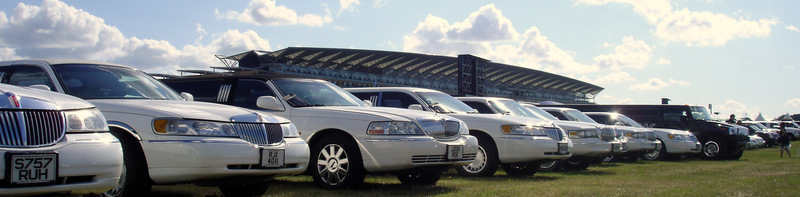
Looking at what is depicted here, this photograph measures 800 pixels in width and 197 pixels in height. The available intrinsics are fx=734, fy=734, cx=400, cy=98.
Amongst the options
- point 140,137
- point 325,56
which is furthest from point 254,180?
point 325,56

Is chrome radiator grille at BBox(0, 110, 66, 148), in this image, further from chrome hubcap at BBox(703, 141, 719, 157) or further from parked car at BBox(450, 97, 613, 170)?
chrome hubcap at BBox(703, 141, 719, 157)

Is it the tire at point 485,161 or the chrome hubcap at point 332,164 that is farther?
the tire at point 485,161

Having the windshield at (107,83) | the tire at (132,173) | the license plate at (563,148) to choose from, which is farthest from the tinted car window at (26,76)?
the license plate at (563,148)

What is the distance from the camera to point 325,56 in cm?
6275

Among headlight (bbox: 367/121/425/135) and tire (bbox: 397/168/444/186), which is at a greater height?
headlight (bbox: 367/121/425/135)

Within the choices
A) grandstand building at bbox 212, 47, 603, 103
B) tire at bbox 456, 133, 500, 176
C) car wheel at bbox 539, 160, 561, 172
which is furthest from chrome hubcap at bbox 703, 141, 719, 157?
grandstand building at bbox 212, 47, 603, 103

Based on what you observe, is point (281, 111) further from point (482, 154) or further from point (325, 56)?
point (325, 56)

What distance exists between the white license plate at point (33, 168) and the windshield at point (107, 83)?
2397 mm

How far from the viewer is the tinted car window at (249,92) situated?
8312 millimetres

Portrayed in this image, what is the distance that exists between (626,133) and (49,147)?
46.5 feet

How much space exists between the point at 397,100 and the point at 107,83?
16.1 ft

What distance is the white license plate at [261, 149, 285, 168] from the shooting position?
5.88m

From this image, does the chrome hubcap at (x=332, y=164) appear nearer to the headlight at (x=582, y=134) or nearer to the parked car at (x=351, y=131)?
the parked car at (x=351, y=131)

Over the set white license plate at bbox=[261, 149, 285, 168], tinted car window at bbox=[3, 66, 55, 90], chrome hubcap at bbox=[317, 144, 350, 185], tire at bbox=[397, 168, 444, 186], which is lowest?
tire at bbox=[397, 168, 444, 186]
